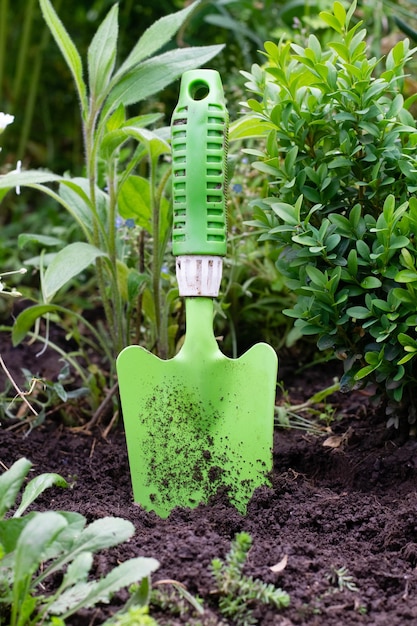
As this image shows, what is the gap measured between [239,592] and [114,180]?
3.00ft

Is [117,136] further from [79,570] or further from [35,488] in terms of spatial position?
[79,570]

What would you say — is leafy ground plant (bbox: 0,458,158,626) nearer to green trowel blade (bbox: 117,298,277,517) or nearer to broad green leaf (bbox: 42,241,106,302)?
green trowel blade (bbox: 117,298,277,517)

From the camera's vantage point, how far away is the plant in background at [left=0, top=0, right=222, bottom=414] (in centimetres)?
143

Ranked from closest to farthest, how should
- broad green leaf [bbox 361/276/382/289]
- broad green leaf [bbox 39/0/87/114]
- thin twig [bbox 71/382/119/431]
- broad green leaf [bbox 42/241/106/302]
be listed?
broad green leaf [bbox 361/276/382/289] < broad green leaf [bbox 42/241/106/302] < broad green leaf [bbox 39/0/87/114] < thin twig [bbox 71/382/119/431]

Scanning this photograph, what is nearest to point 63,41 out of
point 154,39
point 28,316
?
point 154,39

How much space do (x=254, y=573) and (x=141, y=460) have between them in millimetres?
400

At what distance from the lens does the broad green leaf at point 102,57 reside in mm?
1488

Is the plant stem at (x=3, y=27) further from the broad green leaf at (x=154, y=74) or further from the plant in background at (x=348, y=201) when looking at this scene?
the plant in background at (x=348, y=201)

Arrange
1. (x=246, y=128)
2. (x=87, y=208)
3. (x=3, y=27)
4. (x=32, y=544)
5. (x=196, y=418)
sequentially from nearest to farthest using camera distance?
1. (x=32, y=544)
2. (x=196, y=418)
3. (x=246, y=128)
4. (x=87, y=208)
5. (x=3, y=27)

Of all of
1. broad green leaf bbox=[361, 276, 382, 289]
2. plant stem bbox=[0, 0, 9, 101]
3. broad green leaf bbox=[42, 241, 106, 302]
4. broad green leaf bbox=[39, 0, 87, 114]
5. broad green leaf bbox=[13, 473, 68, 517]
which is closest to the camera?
broad green leaf bbox=[13, 473, 68, 517]

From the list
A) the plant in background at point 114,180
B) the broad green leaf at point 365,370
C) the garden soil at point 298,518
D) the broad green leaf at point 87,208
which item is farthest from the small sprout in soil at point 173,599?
the broad green leaf at point 87,208

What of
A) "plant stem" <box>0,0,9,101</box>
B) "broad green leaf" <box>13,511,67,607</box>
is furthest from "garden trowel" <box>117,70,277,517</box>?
"plant stem" <box>0,0,9,101</box>

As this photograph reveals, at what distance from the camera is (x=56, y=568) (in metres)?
0.95

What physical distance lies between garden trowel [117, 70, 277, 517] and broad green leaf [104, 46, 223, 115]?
0.19 metres
